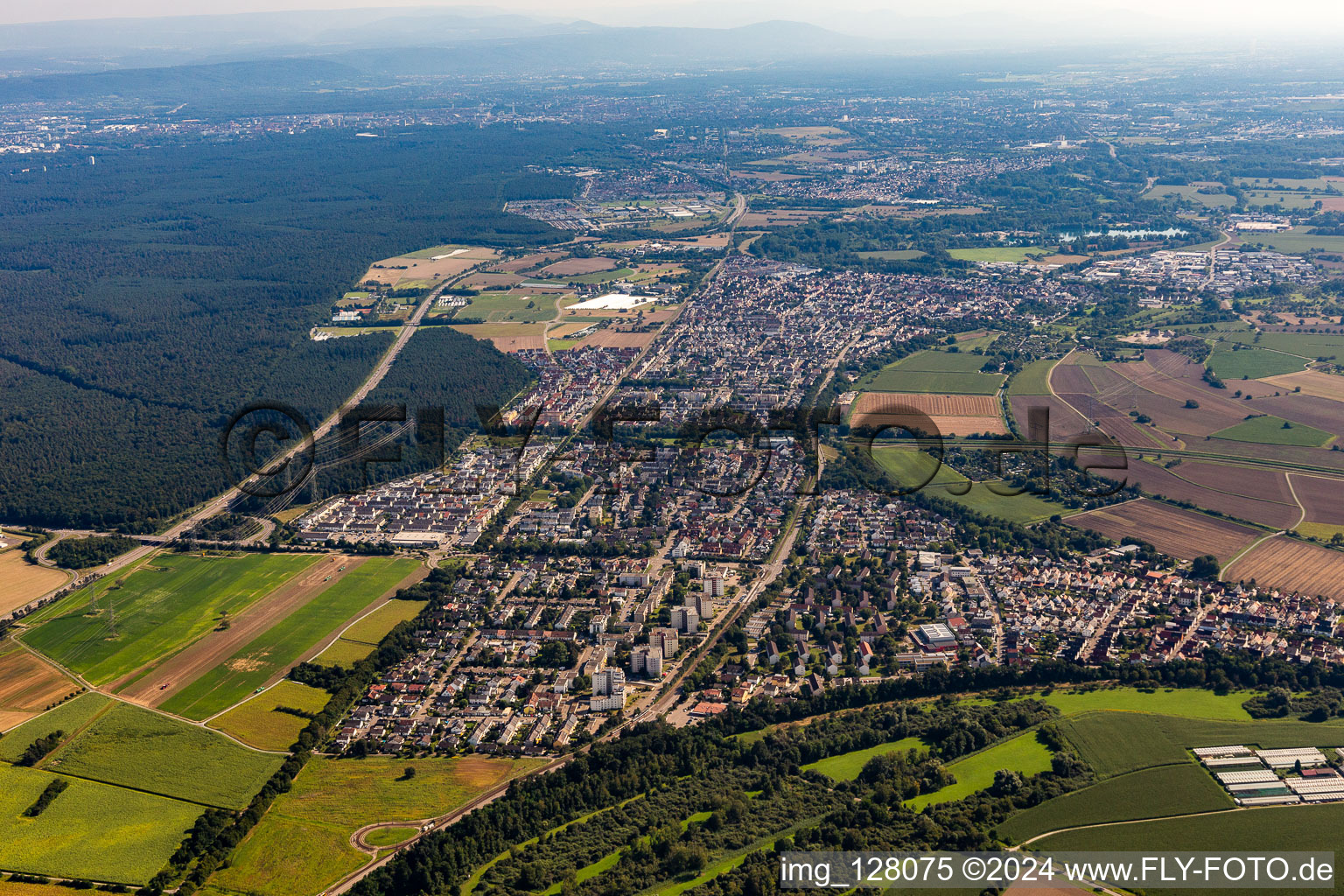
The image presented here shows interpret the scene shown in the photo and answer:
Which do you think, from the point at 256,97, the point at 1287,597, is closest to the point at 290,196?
the point at 1287,597

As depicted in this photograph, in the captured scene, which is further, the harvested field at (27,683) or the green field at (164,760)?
the harvested field at (27,683)

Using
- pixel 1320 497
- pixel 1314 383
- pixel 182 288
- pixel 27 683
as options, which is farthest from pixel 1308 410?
pixel 182 288

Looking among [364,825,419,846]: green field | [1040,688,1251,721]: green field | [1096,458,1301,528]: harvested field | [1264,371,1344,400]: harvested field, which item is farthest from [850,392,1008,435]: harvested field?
[364,825,419,846]: green field

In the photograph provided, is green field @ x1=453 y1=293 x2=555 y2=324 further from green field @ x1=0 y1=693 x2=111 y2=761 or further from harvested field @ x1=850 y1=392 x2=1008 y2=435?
green field @ x1=0 y1=693 x2=111 y2=761

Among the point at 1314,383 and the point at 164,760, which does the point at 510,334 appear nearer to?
the point at 164,760

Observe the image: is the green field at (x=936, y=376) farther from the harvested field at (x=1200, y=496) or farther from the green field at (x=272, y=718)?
the green field at (x=272, y=718)

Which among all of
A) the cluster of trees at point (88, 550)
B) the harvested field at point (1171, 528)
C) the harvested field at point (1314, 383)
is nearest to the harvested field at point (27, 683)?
the cluster of trees at point (88, 550)
